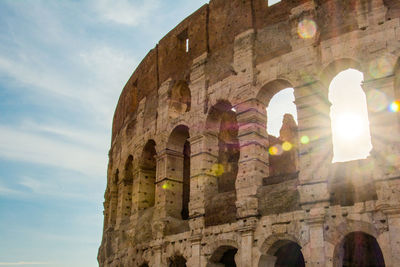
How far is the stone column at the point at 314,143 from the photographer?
9031mm

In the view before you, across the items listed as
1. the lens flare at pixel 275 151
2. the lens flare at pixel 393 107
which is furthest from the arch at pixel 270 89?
the lens flare at pixel 275 151

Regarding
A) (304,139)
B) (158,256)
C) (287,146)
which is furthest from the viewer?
(287,146)

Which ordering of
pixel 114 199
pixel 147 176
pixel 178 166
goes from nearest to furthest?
pixel 178 166 → pixel 147 176 → pixel 114 199

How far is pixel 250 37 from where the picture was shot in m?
11.1

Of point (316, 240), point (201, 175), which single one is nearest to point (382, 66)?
point (316, 240)

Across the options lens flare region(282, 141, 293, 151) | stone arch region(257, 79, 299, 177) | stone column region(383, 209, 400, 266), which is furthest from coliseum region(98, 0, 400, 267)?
lens flare region(282, 141, 293, 151)

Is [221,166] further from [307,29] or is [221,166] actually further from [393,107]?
[393,107]

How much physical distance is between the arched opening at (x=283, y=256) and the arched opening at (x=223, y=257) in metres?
1.07

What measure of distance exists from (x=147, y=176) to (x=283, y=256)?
518 cm

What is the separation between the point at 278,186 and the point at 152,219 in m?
4.22

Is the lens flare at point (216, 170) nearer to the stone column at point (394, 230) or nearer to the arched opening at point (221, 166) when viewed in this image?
the arched opening at point (221, 166)

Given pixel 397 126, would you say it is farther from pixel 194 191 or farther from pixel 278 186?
pixel 194 191

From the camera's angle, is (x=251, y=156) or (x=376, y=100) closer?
(x=376, y=100)

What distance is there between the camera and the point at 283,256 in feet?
34.6
